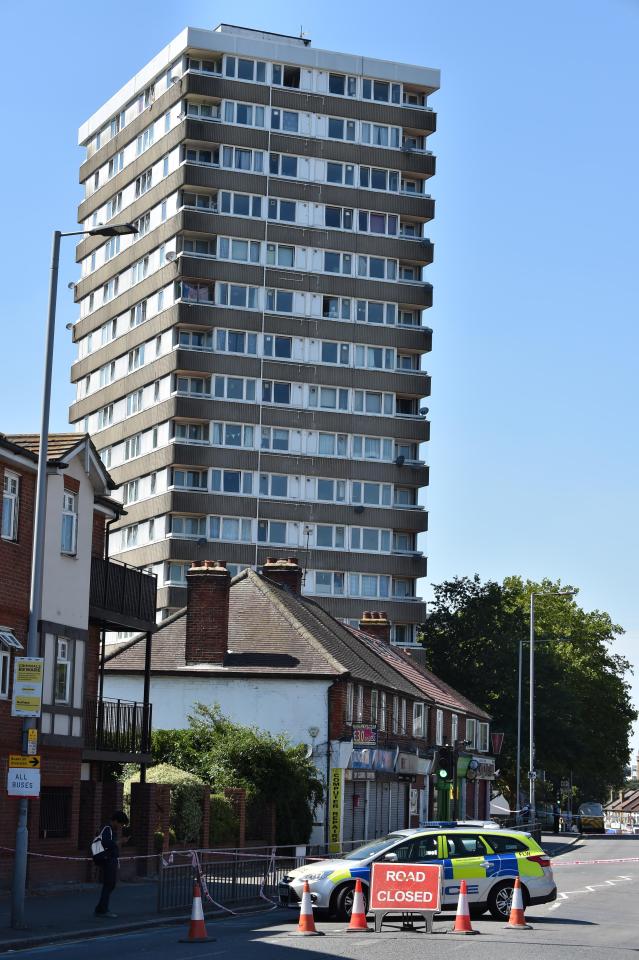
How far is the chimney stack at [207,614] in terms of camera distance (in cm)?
4641

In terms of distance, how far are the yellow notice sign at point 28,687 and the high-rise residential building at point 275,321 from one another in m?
53.7

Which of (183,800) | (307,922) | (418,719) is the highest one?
(418,719)

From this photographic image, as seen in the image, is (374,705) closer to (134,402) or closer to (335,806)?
(335,806)

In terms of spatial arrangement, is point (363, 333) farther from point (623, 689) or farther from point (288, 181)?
point (623, 689)

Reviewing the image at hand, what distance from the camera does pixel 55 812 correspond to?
32.0 metres

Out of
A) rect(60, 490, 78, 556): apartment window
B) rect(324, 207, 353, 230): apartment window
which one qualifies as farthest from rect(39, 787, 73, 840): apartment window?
rect(324, 207, 353, 230): apartment window

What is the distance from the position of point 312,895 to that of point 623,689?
78163 millimetres

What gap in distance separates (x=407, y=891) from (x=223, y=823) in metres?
14.3

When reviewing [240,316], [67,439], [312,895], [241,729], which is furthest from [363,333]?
[312,895]

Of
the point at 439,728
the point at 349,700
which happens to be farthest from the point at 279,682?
the point at 439,728

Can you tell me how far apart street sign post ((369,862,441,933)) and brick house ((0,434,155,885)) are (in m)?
7.70

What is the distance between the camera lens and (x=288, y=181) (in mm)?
82375

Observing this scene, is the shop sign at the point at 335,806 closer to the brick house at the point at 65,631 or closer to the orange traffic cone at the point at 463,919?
the brick house at the point at 65,631

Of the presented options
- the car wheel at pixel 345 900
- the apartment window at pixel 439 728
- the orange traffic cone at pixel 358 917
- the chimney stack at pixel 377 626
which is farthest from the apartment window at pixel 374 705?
the orange traffic cone at pixel 358 917
